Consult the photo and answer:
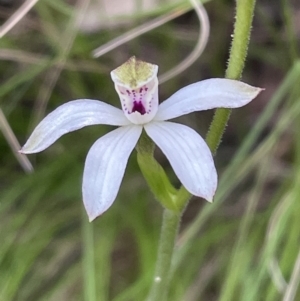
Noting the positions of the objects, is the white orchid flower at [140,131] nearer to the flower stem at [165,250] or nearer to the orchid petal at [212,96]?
the orchid petal at [212,96]

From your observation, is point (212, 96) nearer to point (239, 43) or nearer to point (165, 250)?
point (239, 43)

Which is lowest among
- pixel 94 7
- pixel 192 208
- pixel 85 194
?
pixel 192 208

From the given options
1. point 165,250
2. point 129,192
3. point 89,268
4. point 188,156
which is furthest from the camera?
point 129,192

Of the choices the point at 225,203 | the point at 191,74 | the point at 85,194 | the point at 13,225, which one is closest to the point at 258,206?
the point at 225,203

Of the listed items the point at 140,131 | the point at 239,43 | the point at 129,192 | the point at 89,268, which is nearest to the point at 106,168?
the point at 140,131

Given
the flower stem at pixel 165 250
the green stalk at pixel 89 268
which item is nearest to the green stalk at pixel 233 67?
the flower stem at pixel 165 250

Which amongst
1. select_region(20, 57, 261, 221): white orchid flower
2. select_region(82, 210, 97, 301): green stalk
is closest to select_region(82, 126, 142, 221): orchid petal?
select_region(20, 57, 261, 221): white orchid flower

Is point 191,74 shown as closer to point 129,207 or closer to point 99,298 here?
point 129,207
